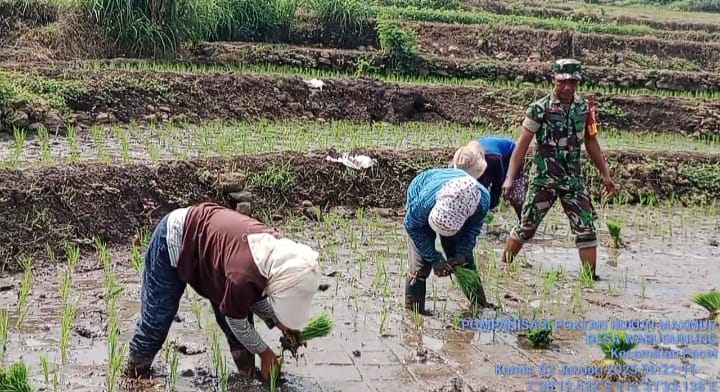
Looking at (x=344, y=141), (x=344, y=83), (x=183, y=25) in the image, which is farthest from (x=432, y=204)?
(x=183, y=25)

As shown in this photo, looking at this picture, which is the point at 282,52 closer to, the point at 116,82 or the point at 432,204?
the point at 116,82

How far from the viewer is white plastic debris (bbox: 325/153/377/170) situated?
27.2 feet

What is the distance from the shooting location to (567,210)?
20.3 feet

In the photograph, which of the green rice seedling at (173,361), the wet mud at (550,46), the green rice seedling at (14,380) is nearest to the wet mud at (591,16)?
the wet mud at (550,46)

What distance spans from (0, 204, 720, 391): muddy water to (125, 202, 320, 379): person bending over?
238mm

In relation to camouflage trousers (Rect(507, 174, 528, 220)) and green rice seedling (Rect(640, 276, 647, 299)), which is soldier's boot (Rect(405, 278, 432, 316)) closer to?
green rice seedling (Rect(640, 276, 647, 299))

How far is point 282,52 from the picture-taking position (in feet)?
45.2

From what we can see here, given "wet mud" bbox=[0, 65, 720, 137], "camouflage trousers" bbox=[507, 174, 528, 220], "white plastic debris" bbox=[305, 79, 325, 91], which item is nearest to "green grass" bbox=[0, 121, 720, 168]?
"wet mud" bbox=[0, 65, 720, 137]

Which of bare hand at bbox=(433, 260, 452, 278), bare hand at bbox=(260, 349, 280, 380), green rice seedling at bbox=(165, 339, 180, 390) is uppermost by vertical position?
bare hand at bbox=(433, 260, 452, 278)

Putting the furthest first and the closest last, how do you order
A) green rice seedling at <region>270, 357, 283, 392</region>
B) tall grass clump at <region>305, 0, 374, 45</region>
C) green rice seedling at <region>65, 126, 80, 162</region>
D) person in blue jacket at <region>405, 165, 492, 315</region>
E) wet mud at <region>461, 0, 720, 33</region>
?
wet mud at <region>461, 0, 720, 33</region>, tall grass clump at <region>305, 0, 374, 45</region>, green rice seedling at <region>65, 126, 80, 162</region>, person in blue jacket at <region>405, 165, 492, 315</region>, green rice seedling at <region>270, 357, 283, 392</region>

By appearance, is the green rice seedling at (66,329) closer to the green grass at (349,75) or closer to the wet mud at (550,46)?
the green grass at (349,75)

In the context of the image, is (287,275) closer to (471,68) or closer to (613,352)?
(613,352)

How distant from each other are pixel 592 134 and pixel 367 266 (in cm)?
189

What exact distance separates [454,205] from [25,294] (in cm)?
249
